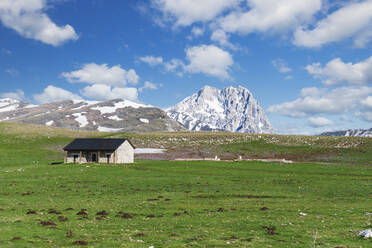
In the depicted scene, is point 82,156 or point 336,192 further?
point 82,156

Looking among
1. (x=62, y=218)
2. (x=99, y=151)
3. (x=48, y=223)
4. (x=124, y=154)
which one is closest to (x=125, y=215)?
(x=62, y=218)

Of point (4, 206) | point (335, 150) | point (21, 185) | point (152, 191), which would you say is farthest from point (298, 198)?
point (335, 150)

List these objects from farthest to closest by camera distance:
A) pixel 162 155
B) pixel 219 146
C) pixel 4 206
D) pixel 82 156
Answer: pixel 219 146 → pixel 162 155 → pixel 82 156 → pixel 4 206

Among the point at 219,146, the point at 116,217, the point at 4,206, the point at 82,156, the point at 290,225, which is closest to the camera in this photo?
the point at 290,225

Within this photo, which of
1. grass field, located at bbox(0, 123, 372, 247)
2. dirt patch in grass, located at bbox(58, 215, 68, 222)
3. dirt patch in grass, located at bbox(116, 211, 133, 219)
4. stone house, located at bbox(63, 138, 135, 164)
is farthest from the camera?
stone house, located at bbox(63, 138, 135, 164)

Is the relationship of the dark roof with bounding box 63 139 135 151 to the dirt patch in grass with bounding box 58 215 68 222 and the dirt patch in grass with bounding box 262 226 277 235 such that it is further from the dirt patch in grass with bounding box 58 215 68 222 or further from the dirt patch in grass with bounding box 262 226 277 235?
the dirt patch in grass with bounding box 262 226 277 235

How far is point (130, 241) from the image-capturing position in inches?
604

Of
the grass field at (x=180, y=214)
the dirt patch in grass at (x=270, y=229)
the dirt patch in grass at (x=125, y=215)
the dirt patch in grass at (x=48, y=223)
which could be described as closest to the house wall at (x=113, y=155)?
the grass field at (x=180, y=214)

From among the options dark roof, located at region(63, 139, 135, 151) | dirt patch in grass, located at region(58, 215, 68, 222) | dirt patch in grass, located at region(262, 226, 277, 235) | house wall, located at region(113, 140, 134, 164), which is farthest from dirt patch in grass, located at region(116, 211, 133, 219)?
house wall, located at region(113, 140, 134, 164)

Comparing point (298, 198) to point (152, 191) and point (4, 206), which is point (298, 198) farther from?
point (4, 206)

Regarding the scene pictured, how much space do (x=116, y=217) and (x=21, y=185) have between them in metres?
27.3

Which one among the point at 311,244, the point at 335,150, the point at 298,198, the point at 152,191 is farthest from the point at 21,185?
the point at 335,150

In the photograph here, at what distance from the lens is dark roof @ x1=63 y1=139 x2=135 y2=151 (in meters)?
87.6

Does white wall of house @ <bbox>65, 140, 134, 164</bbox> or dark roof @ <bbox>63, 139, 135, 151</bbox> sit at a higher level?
dark roof @ <bbox>63, 139, 135, 151</bbox>
